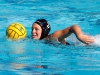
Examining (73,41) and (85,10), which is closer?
(73,41)

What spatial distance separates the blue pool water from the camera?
19.9 ft

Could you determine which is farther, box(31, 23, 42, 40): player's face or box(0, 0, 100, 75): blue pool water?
box(31, 23, 42, 40): player's face

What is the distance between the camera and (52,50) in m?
7.32

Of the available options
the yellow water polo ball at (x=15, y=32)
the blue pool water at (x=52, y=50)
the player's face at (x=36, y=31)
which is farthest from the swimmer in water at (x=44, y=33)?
the yellow water polo ball at (x=15, y=32)

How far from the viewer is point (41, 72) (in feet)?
19.4

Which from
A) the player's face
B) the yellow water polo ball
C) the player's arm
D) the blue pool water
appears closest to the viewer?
the blue pool water

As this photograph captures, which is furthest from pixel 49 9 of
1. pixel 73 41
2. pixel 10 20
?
pixel 73 41

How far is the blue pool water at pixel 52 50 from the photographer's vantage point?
6074mm

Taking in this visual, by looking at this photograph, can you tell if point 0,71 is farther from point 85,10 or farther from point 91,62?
point 85,10

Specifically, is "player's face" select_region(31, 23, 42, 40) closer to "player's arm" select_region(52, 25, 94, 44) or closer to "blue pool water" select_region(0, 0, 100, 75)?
"blue pool water" select_region(0, 0, 100, 75)

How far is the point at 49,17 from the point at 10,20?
1192 millimetres

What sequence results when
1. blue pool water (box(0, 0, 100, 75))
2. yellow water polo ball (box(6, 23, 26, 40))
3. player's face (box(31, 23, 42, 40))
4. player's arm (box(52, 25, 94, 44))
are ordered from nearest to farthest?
blue pool water (box(0, 0, 100, 75))
player's arm (box(52, 25, 94, 44))
player's face (box(31, 23, 42, 40))
yellow water polo ball (box(6, 23, 26, 40))

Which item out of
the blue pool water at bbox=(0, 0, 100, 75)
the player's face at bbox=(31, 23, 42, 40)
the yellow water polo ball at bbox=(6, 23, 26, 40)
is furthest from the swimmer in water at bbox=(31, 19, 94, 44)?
the yellow water polo ball at bbox=(6, 23, 26, 40)

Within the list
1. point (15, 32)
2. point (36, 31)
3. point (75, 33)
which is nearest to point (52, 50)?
point (75, 33)
